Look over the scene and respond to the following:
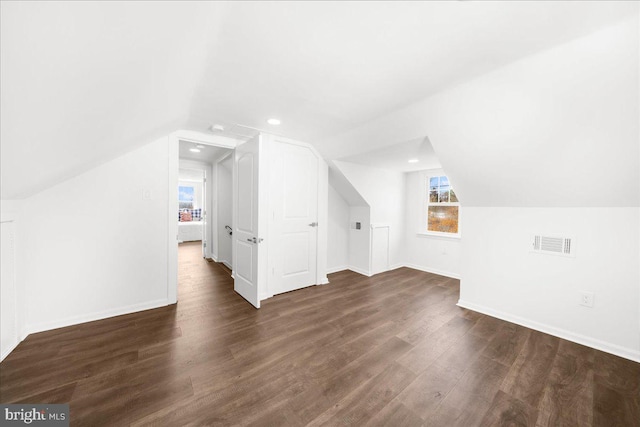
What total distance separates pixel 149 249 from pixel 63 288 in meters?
0.79

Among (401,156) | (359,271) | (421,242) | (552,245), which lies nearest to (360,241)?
(359,271)

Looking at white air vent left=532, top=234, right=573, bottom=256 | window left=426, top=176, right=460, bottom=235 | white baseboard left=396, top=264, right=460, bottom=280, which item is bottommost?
white baseboard left=396, top=264, right=460, bottom=280

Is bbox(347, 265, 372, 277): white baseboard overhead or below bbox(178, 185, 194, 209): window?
below

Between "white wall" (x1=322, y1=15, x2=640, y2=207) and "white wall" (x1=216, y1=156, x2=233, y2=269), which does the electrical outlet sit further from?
"white wall" (x1=216, y1=156, x2=233, y2=269)

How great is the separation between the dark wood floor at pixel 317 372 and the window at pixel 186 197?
266 inches

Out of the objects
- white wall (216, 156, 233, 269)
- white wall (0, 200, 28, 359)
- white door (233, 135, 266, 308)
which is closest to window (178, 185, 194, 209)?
white wall (216, 156, 233, 269)

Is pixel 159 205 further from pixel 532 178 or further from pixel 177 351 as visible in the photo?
pixel 532 178

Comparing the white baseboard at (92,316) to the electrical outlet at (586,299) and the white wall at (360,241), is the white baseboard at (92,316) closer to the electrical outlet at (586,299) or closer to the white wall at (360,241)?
the white wall at (360,241)

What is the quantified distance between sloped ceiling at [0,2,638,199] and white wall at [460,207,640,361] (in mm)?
1809

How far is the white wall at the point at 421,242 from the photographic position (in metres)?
4.29

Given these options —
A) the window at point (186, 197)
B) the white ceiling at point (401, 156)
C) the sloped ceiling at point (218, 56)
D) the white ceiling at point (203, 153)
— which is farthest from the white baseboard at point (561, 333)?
the window at point (186, 197)

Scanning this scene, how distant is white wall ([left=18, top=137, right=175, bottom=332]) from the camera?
2.29m

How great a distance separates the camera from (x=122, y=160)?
267cm

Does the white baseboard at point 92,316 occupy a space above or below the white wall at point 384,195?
below
